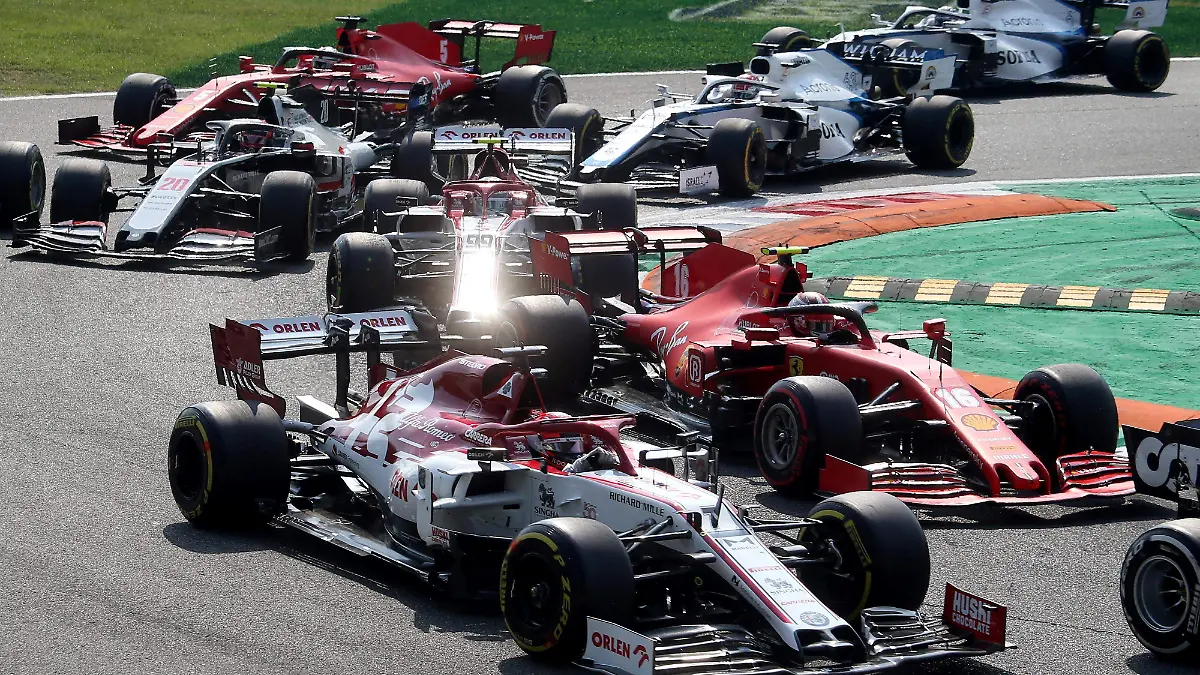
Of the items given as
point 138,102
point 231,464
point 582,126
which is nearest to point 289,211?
point 582,126

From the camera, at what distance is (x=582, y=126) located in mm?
25812

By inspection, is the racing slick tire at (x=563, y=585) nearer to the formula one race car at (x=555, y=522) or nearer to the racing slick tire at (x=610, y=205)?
the formula one race car at (x=555, y=522)

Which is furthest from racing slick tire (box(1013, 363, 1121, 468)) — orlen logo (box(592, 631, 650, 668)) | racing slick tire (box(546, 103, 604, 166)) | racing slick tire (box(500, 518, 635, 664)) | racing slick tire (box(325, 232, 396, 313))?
racing slick tire (box(546, 103, 604, 166))

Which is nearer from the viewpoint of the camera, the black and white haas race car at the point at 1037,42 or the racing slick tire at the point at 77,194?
the racing slick tire at the point at 77,194

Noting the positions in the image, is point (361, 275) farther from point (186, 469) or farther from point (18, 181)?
point (18, 181)

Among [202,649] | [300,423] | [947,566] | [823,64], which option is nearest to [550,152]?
[823,64]

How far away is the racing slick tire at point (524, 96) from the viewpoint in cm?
2884

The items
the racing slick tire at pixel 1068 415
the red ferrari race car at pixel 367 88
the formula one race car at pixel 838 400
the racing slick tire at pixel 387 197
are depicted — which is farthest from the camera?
the red ferrari race car at pixel 367 88

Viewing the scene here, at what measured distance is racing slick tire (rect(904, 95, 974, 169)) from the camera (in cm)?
2567

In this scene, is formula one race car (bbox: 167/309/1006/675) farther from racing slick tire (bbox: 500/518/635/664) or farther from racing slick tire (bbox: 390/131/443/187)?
racing slick tire (bbox: 390/131/443/187)

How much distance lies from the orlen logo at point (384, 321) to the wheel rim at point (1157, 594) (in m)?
6.06

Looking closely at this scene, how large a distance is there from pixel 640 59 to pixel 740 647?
99.1 ft

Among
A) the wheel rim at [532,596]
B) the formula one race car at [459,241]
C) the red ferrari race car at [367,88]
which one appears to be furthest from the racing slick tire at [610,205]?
the wheel rim at [532,596]

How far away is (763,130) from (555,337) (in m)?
11.6
